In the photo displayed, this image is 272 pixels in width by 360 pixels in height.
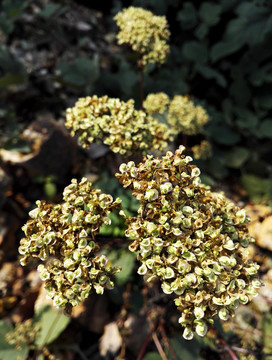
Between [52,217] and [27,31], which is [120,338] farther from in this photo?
[27,31]

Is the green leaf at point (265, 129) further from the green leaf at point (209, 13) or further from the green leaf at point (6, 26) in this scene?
the green leaf at point (6, 26)

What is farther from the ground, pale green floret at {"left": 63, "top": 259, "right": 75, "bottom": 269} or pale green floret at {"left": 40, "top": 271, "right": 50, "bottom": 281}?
pale green floret at {"left": 63, "top": 259, "right": 75, "bottom": 269}

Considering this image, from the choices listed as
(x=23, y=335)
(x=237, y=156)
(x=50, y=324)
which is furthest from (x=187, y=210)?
(x=237, y=156)

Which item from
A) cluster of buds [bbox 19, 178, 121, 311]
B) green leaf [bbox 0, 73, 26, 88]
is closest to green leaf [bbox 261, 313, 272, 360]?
cluster of buds [bbox 19, 178, 121, 311]

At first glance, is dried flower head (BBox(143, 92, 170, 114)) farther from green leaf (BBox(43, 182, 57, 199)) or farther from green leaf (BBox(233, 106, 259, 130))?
green leaf (BBox(233, 106, 259, 130))

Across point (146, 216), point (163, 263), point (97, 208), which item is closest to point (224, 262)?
point (163, 263)

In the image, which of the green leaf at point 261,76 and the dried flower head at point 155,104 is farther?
the green leaf at point 261,76

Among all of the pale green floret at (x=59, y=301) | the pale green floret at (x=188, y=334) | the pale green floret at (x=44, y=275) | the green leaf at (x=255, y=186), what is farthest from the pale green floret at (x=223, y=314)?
the green leaf at (x=255, y=186)
